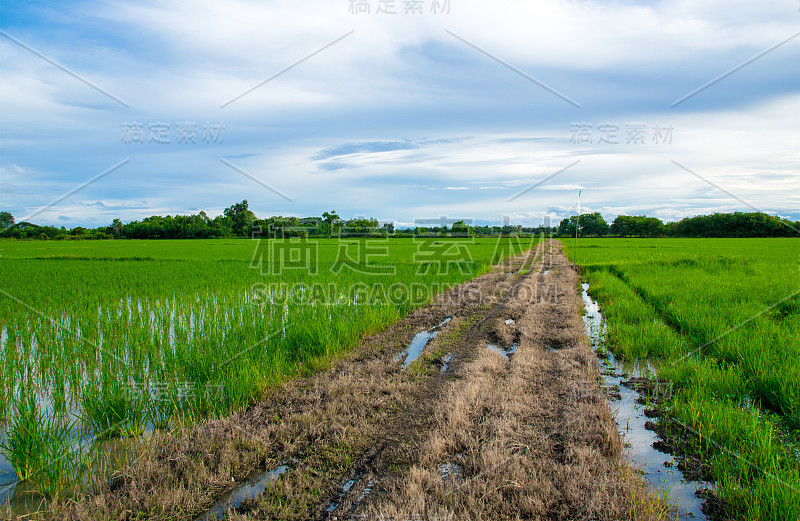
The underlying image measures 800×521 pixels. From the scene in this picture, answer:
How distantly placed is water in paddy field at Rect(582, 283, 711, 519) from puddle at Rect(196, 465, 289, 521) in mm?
2628

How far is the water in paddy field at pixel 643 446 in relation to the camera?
2635mm

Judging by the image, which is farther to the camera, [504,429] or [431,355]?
[431,355]

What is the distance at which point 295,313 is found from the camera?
6609mm

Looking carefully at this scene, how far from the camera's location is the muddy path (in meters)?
2.39

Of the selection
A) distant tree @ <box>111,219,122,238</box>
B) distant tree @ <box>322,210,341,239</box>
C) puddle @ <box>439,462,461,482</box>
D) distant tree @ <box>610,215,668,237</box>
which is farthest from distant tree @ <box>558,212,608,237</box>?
puddle @ <box>439,462,461,482</box>

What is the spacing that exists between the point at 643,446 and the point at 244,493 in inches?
122

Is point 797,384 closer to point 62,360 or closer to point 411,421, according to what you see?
point 411,421

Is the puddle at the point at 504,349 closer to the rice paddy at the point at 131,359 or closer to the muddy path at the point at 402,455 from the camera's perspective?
the muddy path at the point at 402,455

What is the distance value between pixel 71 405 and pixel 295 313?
3148 mm

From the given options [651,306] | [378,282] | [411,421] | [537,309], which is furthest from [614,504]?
[378,282]

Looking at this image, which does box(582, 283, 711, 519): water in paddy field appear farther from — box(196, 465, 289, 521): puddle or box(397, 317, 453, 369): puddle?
box(196, 465, 289, 521): puddle

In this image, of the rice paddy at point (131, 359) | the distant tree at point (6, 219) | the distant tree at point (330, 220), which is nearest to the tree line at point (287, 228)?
the distant tree at point (330, 220)

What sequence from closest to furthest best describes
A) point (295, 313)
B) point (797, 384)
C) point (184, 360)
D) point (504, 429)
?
point (504, 429), point (797, 384), point (184, 360), point (295, 313)

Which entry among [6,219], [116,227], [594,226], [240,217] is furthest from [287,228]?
[594,226]
